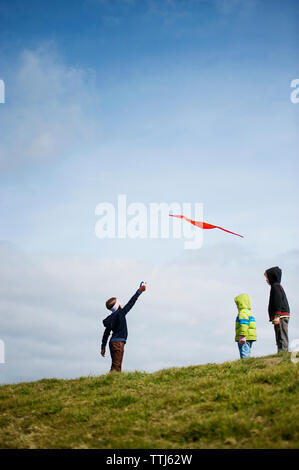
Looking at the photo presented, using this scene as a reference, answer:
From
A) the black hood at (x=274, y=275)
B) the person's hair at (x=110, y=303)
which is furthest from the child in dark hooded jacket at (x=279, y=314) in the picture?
the person's hair at (x=110, y=303)

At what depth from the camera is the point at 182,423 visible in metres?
9.13

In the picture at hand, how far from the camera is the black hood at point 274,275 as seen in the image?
49.4ft

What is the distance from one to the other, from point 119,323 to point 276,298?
213 inches

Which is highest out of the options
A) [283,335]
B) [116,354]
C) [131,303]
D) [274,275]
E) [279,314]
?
[274,275]

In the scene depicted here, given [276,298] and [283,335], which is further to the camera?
[276,298]

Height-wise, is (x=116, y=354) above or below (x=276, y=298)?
below

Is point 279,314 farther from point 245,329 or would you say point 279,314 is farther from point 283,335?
point 245,329

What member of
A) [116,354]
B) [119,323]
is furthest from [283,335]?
[116,354]

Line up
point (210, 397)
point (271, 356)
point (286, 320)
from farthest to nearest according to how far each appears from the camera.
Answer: point (286, 320), point (271, 356), point (210, 397)

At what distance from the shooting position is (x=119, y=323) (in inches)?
596

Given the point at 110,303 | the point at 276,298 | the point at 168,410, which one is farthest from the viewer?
the point at 110,303
